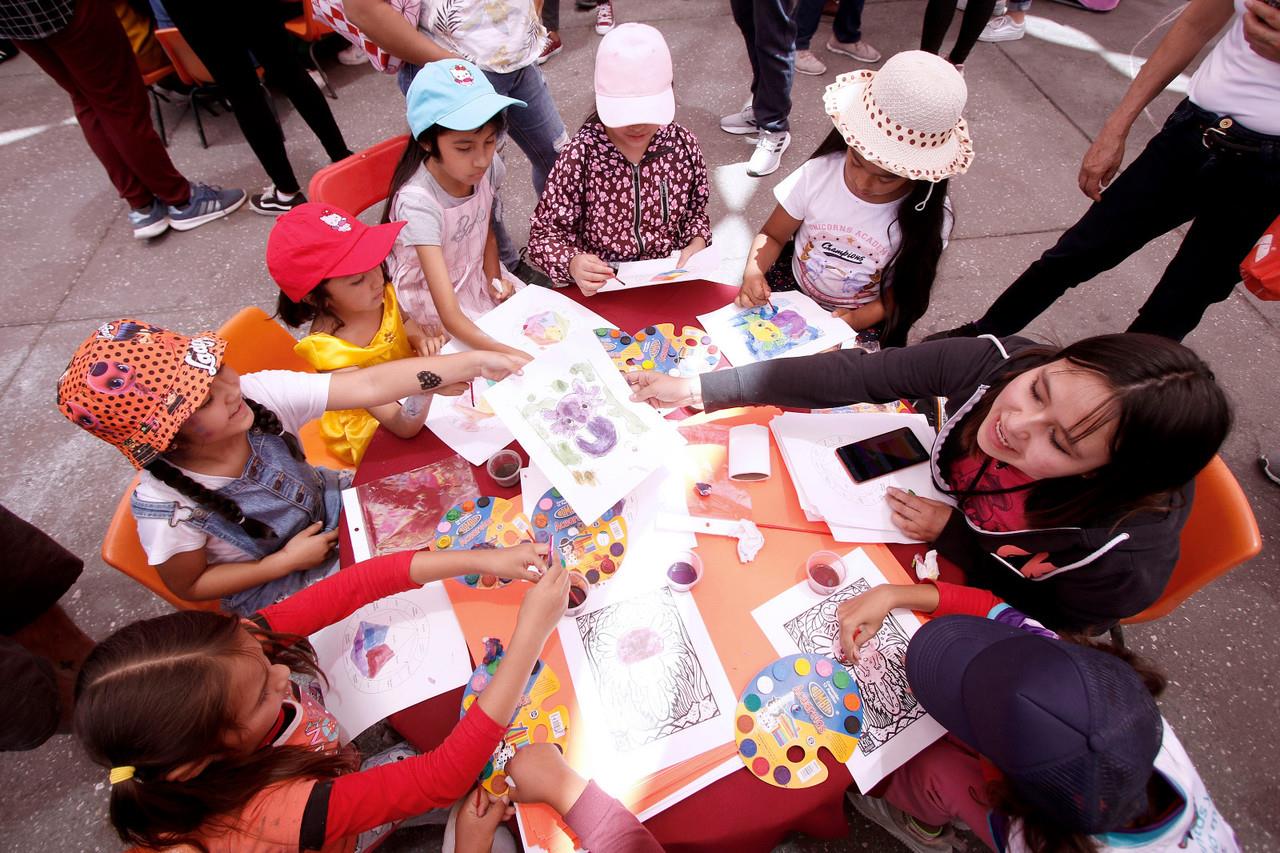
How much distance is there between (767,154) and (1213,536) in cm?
293

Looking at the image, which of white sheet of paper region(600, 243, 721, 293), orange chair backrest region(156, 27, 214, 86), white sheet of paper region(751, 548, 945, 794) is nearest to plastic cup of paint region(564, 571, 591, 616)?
white sheet of paper region(751, 548, 945, 794)

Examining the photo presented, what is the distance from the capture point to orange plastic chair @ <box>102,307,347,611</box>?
1309mm

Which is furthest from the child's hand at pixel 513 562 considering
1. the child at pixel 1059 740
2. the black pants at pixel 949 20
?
the black pants at pixel 949 20

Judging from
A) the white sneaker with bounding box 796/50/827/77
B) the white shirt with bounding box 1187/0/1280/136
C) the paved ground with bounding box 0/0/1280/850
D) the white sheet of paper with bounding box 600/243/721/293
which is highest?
the white shirt with bounding box 1187/0/1280/136

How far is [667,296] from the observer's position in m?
1.86

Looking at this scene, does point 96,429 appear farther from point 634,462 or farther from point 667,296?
point 667,296

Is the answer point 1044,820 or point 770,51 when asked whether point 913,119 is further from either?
point 770,51

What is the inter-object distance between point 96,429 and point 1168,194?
2.90 meters

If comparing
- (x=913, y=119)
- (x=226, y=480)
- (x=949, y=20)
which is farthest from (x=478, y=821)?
(x=949, y=20)

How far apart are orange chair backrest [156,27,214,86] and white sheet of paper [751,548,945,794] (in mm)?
4166

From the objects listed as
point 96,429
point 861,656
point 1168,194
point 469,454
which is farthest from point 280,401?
point 1168,194

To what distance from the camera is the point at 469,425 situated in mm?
1564

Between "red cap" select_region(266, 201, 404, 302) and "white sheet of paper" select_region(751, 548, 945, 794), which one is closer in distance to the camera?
"white sheet of paper" select_region(751, 548, 945, 794)

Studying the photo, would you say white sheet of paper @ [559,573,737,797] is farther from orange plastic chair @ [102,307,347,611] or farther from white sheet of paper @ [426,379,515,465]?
orange plastic chair @ [102,307,347,611]
